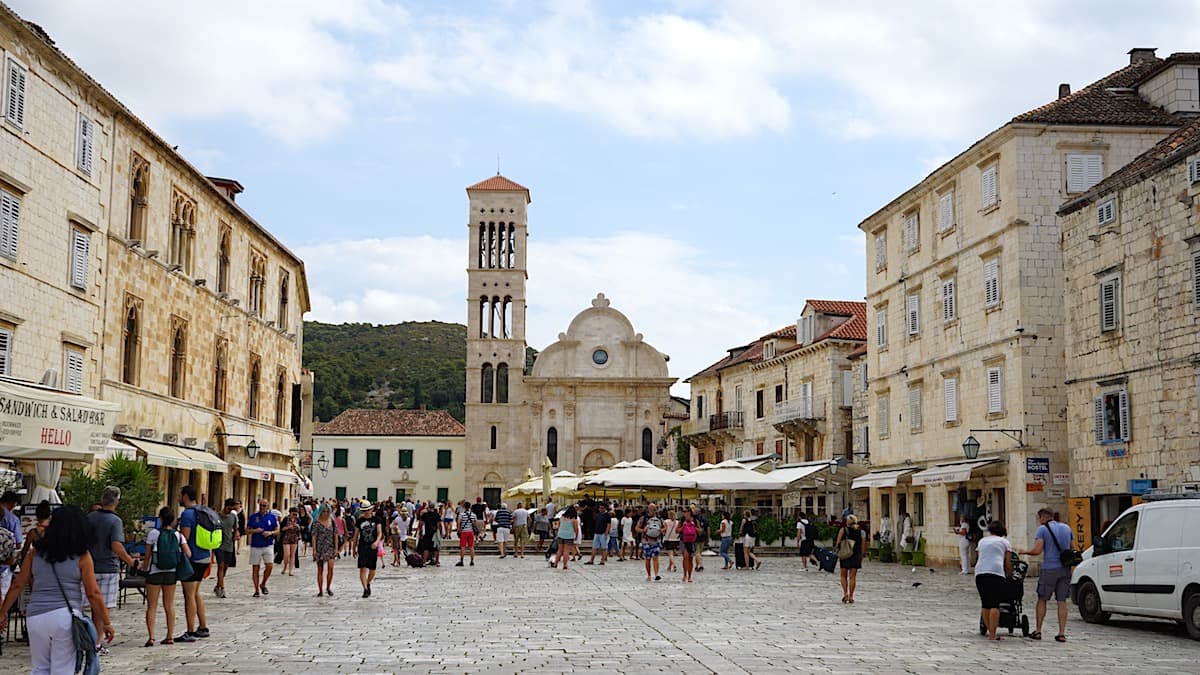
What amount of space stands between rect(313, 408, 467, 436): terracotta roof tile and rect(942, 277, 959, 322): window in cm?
5521

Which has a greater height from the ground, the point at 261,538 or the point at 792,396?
the point at 792,396

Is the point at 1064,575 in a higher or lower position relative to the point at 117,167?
lower

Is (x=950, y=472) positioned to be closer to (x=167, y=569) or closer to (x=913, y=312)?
(x=913, y=312)

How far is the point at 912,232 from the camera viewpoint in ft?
116

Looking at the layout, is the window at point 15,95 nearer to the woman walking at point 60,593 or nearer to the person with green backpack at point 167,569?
the person with green backpack at point 167,569

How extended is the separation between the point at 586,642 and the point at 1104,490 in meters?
15.0

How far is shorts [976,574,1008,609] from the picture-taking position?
14930 mm

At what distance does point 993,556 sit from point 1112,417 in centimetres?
1155

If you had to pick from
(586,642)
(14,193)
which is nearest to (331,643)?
(586,642)

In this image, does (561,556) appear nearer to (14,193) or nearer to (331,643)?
(14,193)

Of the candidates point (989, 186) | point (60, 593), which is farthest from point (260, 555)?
point (989, 186)

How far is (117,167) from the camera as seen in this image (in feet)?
91.1

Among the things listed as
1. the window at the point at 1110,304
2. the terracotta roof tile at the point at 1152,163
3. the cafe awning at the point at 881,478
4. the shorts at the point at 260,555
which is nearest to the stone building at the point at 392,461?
the cafe awning at the point at 881,478

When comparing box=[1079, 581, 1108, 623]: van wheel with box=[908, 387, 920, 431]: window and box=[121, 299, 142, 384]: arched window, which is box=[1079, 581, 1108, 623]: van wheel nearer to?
box=[908, 387, 920, 431]: window
